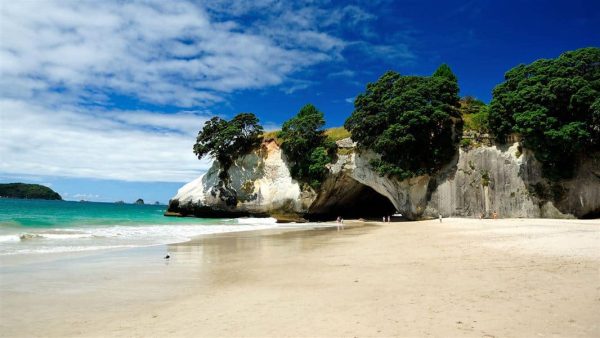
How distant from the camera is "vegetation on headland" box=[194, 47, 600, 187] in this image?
2522 cm

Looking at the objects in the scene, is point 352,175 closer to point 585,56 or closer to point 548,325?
point 585,56

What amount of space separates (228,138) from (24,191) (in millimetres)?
134421

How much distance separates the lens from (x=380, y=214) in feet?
173

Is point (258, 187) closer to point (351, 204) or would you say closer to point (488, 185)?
point (351, 204)

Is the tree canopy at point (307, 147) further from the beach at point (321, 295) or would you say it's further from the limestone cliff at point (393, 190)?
the beach at point (321, 295)

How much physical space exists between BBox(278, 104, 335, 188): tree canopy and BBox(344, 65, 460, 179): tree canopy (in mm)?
6482

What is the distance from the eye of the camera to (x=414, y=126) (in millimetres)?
31969

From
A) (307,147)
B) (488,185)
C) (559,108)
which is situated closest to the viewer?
(559,108)

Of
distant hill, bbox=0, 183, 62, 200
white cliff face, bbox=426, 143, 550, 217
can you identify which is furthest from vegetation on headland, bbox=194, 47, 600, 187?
distant hill, bbox=0, 183, 62, 200

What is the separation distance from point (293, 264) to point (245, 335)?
6277 millimetres

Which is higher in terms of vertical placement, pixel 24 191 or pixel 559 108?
pixel 559 108

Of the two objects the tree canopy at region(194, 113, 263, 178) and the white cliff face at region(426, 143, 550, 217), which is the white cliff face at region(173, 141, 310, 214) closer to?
the tree canopy at region(194, 113, 263, 178)

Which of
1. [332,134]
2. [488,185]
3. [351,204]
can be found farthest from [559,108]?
[351,204]

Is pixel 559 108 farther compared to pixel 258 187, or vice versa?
pixel 258 187
